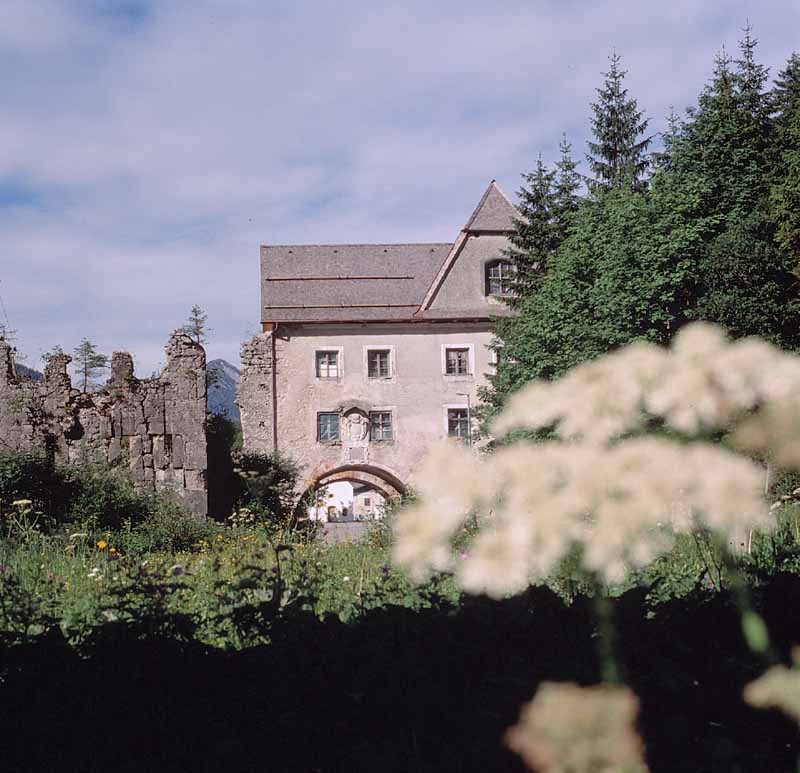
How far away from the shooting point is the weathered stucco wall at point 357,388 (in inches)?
1037

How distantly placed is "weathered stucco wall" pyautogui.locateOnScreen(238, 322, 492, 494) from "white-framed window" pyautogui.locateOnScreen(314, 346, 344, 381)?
0.09 metres

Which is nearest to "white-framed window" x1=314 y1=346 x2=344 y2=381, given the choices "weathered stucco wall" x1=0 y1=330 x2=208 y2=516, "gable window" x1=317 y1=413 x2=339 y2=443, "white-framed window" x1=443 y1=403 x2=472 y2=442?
"gable window" x1=317 y1=413 x2=339 y2=443

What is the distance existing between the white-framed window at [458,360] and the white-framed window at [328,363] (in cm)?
333

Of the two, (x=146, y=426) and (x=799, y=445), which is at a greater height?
(x=146, y=426)

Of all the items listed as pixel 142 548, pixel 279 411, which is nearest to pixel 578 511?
pixel 142 548

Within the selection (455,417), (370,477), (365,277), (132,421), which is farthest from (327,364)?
(132,421)

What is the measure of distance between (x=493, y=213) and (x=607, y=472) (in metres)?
26.8

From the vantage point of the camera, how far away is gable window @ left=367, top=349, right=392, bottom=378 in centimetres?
2705

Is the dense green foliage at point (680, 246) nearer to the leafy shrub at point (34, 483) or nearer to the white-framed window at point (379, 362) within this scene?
the white-framed window at point (379, 362)

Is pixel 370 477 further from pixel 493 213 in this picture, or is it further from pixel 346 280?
pixel 493 213

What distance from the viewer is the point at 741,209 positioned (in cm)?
1923

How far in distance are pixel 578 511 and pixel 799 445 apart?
0.41 m

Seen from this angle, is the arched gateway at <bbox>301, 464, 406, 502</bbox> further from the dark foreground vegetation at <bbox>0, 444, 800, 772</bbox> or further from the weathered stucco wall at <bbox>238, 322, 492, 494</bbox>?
the dark foreground vegetation at <bbox>0, 444, 800, 772</bbox>

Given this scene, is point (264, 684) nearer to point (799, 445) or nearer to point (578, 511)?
point (578, 511)
